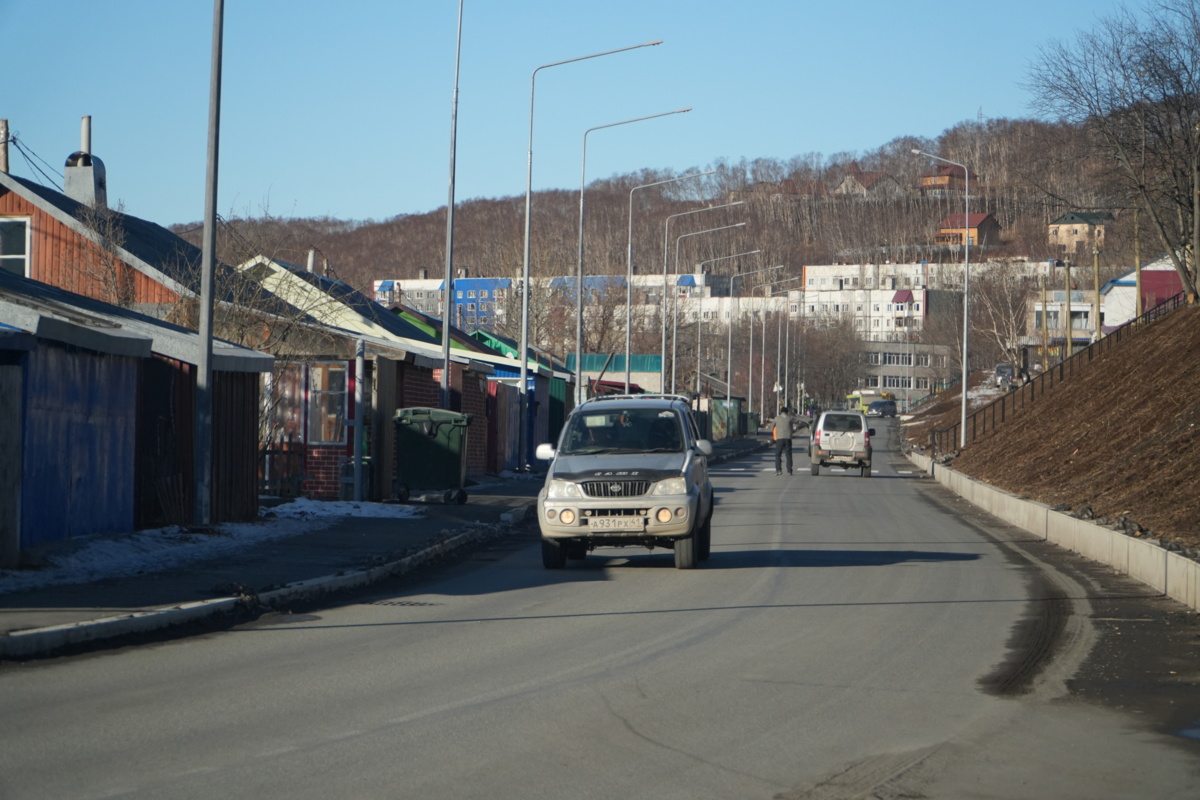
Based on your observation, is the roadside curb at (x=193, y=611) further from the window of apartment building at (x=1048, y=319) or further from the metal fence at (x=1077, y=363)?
the window of apartment building at (x=1048, y=319)

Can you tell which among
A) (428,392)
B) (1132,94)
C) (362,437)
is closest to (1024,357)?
(1132,94)

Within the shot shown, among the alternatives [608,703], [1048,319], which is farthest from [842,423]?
[1048,319]

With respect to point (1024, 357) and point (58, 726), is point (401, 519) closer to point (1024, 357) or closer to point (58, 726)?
point (58, 726)

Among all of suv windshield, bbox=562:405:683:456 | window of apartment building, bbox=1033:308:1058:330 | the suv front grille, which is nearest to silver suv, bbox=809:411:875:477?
suv windshield, bbox=562:405:683:456

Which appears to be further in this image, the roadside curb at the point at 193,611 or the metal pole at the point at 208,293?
the metal pole at the point at 208,293

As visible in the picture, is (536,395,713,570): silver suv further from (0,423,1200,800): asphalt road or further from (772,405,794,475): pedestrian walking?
(772,405,794,475): pedestrian walking

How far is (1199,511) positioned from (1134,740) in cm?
998

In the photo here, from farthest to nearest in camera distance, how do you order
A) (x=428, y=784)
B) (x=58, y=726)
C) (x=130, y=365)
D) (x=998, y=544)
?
(x=998, y=544) < (x=130, y=365) < (x=58, y=726) < (x=428, y=784)

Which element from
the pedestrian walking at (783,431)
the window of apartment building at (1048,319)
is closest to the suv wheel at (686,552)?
the pedestrian walking at (783,431)

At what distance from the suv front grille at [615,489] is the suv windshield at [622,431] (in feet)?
3.05

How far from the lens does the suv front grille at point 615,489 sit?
14305mm

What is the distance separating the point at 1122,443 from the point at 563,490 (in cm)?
1419

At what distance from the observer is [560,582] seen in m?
13.9

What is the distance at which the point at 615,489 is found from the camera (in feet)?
47.0
